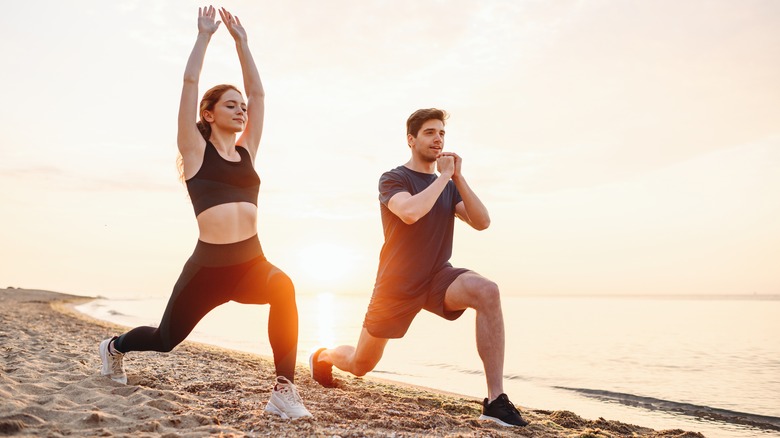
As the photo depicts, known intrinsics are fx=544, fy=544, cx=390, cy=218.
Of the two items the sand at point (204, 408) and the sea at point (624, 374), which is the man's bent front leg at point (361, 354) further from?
the sea at point (624, 374)

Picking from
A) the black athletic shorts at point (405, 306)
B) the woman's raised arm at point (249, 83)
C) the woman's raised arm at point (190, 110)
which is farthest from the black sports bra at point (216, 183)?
the black athletic shorts at point (405, 306)

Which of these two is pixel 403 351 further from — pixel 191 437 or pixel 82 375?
pixel 191 437

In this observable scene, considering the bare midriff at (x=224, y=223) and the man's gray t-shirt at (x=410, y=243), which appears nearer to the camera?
the bare midriff at (x=224, y=223)

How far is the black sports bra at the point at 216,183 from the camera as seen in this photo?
12.5 feet

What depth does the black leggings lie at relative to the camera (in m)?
3.75

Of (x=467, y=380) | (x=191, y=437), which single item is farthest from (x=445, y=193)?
(x=467, y=380)

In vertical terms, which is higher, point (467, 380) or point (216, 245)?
point (216, 245)

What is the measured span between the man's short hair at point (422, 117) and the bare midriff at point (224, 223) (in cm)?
174

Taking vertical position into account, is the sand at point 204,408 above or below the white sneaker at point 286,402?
below

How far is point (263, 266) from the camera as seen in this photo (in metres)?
3.91

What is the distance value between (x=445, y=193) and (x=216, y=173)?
2.04 m

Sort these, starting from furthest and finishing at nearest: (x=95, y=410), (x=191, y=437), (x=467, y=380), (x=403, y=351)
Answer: (x=403, y=351) → (x=467, y=380) → (x=95, y=410) → (x=191, y=437)

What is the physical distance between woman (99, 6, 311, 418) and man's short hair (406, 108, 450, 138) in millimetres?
1502

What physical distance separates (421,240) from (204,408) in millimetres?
2150
